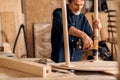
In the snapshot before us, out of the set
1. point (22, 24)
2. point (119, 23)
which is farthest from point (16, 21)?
point (119, 23)

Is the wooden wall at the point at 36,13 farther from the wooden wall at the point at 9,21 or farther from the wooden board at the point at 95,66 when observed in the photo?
the wooden board at the point at 95,66

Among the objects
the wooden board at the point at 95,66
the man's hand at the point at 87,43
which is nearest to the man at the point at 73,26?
the man's hand at the point at 87,43

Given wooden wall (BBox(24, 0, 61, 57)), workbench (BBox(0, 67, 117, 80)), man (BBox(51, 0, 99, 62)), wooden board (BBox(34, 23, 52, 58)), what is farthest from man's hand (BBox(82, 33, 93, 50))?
wooden wall (BBox(24, 0, 61, 57))

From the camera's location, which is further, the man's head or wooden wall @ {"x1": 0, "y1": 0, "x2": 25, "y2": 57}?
wooden wall @ {"x1": 0, "y1": 0, "x2": 25, "y2": 57}

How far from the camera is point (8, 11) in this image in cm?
429

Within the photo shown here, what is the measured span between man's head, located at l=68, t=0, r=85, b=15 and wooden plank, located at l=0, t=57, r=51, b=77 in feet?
2.35

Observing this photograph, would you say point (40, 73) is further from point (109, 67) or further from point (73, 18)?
point (73, 18)

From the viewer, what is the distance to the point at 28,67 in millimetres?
1092

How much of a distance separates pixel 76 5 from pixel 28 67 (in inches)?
32.3

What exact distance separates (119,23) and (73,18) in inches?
61.2

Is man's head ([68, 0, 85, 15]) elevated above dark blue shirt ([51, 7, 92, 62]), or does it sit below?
above

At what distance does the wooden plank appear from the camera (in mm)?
1024

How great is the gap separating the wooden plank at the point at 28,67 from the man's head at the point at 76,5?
2.35ft

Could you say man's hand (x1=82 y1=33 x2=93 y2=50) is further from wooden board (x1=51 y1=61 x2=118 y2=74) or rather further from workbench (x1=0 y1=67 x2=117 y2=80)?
workbench (x1=0 y1=67 x2=117 y2=80)
